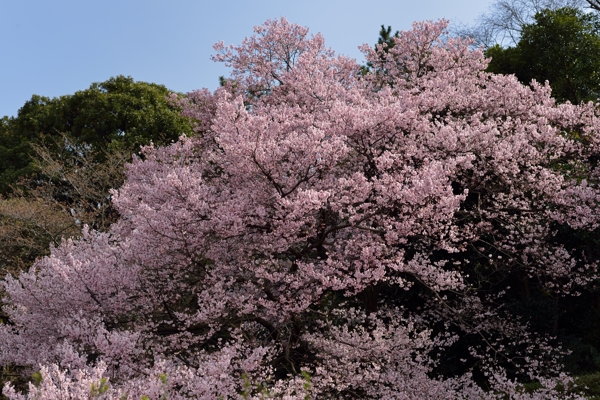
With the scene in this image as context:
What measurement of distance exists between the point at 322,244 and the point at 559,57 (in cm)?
1144

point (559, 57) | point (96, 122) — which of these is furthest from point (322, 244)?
point (96, 122)

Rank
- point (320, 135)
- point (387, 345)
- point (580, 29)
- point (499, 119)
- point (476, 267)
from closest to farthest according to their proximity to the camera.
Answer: point (320, 135) < point (387, 345) < point (499, 119) < point (476, 267) < point (580, 29)

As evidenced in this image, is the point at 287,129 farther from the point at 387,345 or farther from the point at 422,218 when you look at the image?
the point at 387,345

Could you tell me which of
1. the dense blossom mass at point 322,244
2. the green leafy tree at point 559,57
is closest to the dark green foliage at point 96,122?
the dense blossom mass at point 322,244

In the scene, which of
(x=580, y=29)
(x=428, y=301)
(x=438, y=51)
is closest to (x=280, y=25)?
(x=438, y=51)

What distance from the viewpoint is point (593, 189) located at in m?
11.0

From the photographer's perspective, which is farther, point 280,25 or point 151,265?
point 280,25

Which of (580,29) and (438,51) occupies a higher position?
(580,29)

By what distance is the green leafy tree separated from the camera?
16.6 m

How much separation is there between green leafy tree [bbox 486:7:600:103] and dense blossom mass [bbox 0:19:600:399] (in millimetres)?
4461

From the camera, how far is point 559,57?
16609 mm

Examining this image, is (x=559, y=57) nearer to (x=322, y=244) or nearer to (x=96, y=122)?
(x=322, y=244)

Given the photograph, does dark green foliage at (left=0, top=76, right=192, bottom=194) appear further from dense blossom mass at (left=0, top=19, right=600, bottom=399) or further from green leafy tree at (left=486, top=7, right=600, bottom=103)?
green leafy tree at (left=486, top=7, right=600, bottom=103)

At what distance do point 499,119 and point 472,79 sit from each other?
156cm
